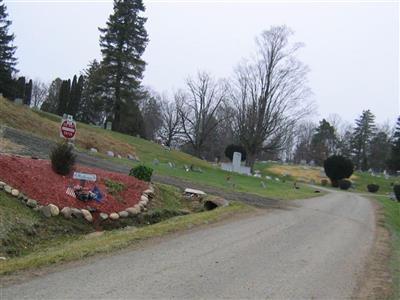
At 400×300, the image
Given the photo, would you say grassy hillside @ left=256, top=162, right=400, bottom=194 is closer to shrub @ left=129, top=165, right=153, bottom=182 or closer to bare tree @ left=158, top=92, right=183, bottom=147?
bare tree @ left=158, top=92, right=183, bottom=147

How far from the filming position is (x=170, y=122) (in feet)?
270

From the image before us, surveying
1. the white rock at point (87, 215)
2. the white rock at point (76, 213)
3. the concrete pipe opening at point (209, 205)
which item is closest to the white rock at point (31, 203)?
the white rock at point (76, 213)

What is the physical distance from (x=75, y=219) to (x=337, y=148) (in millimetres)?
100131

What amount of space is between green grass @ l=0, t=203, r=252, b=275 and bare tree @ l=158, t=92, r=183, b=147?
2624 inches

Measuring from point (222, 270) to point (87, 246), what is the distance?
228cm

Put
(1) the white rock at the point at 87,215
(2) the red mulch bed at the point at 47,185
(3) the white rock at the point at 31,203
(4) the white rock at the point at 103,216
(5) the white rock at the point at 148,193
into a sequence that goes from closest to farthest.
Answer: (3) the white rock at the point at 31,203
(2) the red mulch bed at the point at 47,185
(1) the white rock at the point at 87,215
(4) the white rock at the point at 103,216
(5) the white rock at the point at 148,193

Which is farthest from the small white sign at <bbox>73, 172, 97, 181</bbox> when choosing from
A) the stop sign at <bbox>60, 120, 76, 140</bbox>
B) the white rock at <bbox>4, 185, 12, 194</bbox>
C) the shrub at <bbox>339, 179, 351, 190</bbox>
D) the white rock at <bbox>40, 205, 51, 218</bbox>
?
the shrub at <bbox>339, 179, 351, 190</bbox>

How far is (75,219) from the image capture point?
988 centimetres

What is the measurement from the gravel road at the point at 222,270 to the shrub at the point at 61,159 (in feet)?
12.4

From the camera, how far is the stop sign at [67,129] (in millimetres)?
12352

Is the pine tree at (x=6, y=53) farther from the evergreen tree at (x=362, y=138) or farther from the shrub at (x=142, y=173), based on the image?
the evergreen tree at (x=362, y=138)

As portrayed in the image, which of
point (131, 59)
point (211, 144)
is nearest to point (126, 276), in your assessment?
point (131, 59)

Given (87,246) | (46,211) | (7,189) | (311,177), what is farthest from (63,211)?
(311,177)

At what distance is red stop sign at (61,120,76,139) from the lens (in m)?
12.4
